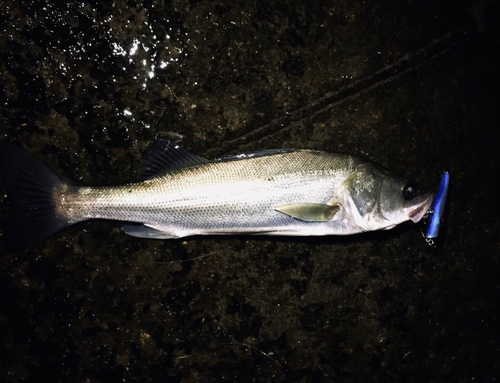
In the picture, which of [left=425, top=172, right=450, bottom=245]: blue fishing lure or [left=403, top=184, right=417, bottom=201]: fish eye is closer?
[left=403, top=184, right=417, bottom=201]: fish eye

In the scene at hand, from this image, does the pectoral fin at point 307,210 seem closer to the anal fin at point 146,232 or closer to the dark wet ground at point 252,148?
the dark wet ground at point 252,148

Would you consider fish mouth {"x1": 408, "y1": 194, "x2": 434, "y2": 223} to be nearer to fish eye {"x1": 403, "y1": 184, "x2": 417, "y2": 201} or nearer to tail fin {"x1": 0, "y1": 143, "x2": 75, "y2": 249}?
fish eye {"x1": 403, "y1": 184, "x2": 417, "y2": 201}

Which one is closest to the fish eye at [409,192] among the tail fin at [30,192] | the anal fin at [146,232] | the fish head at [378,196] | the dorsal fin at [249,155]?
the fish head at [378,196]

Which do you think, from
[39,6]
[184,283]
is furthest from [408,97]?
[39,6]

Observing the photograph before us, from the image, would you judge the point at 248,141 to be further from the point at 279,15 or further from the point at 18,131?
the point at 18,131

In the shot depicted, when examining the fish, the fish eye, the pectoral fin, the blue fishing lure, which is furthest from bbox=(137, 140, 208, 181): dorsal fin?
the blue fishing lure

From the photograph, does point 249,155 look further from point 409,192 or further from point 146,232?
point 409,192
